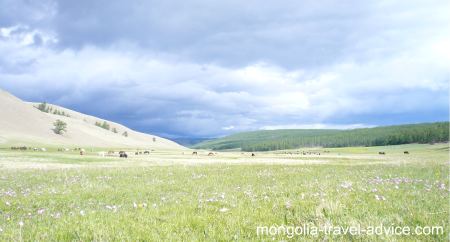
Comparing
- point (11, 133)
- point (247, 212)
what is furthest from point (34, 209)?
point (11, 133)

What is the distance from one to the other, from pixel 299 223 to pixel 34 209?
7538 millimetres

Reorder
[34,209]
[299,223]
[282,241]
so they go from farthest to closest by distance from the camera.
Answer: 1. [34,209]
2. [299,223]
3. [282,241]

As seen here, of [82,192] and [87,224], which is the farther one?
[82,192]

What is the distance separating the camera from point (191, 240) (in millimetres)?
5633

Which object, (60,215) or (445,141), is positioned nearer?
(60,215)

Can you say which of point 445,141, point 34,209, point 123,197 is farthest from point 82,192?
point 445,141

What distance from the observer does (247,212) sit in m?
7.92

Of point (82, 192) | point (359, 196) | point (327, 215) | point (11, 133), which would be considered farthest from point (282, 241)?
point (11, 133)

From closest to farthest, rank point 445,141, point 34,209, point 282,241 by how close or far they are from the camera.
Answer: point 282,241
point 34,209
point 445,141

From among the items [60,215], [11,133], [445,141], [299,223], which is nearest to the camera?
[299,223]

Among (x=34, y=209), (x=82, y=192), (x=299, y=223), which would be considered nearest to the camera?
(x=299, y=223)

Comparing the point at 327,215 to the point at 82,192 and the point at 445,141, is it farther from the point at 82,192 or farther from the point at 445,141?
the point at 445,141

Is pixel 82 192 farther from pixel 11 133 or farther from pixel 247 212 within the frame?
pixel 11 133

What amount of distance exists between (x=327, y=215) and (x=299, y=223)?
42.0 inches
